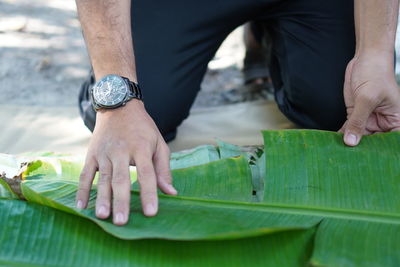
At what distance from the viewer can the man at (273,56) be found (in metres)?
1.15

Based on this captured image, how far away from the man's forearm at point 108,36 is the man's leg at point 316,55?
59cm

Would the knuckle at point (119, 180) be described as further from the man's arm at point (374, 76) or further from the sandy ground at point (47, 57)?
the sandy ground at point (47, 57)

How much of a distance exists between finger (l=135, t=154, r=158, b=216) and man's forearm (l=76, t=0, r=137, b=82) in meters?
0.29

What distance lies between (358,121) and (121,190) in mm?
555

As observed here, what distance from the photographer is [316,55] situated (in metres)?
1.53

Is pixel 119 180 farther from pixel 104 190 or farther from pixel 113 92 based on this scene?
pixel 113 92

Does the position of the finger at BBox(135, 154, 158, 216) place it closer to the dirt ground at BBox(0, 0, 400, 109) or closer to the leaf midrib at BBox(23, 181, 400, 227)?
the leaf midrib at BBox(23, 181, 400, 227)

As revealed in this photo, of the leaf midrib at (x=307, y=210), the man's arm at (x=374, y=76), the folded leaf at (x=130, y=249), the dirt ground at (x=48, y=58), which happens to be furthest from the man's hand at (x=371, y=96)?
the dirt ground at (x=48, y=58)

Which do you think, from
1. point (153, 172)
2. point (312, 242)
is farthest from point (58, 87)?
point (312, 242)

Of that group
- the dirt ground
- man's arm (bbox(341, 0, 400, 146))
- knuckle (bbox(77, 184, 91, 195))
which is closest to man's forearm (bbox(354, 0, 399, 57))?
man's arm (bbox(341, 0, 400, 146))

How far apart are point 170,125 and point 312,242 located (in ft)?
2.75

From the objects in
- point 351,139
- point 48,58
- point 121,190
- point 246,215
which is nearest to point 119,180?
point 121,190

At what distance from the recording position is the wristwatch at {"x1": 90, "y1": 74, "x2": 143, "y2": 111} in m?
1.08

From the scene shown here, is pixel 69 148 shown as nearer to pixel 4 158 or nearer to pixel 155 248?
pixel 4 158
